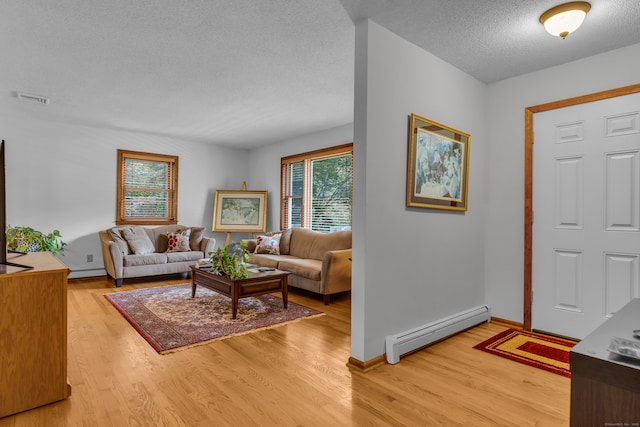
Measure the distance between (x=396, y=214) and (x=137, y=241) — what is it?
4433 millimetres

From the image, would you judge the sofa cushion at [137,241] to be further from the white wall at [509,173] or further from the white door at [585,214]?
the white door at [585,214]

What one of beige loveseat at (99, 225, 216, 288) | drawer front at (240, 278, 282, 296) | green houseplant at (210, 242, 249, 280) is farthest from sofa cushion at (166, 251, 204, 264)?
drawer front at (240, 278, 282, 296)

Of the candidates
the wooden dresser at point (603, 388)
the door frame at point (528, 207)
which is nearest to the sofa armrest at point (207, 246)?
the door frame at point (528, 207)

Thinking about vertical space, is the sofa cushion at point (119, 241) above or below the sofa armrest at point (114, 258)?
above

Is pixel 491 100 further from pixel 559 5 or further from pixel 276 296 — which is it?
pixel 276 296

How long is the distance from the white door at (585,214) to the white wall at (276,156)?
2.99 m

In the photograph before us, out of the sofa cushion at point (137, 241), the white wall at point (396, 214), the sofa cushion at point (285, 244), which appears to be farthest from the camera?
the sofa cushion at point (285, 244)

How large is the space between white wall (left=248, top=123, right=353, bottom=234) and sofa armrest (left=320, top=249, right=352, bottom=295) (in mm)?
2042

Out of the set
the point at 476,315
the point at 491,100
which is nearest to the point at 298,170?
the point at 491,100

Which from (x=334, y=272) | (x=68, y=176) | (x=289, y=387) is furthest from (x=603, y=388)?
(x=68, y=176)

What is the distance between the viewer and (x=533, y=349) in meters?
2.84

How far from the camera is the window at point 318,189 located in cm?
557

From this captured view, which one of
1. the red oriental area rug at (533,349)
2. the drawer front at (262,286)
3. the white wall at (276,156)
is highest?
the white wall at (276,156)

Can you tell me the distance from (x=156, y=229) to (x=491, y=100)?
5.37 meters
